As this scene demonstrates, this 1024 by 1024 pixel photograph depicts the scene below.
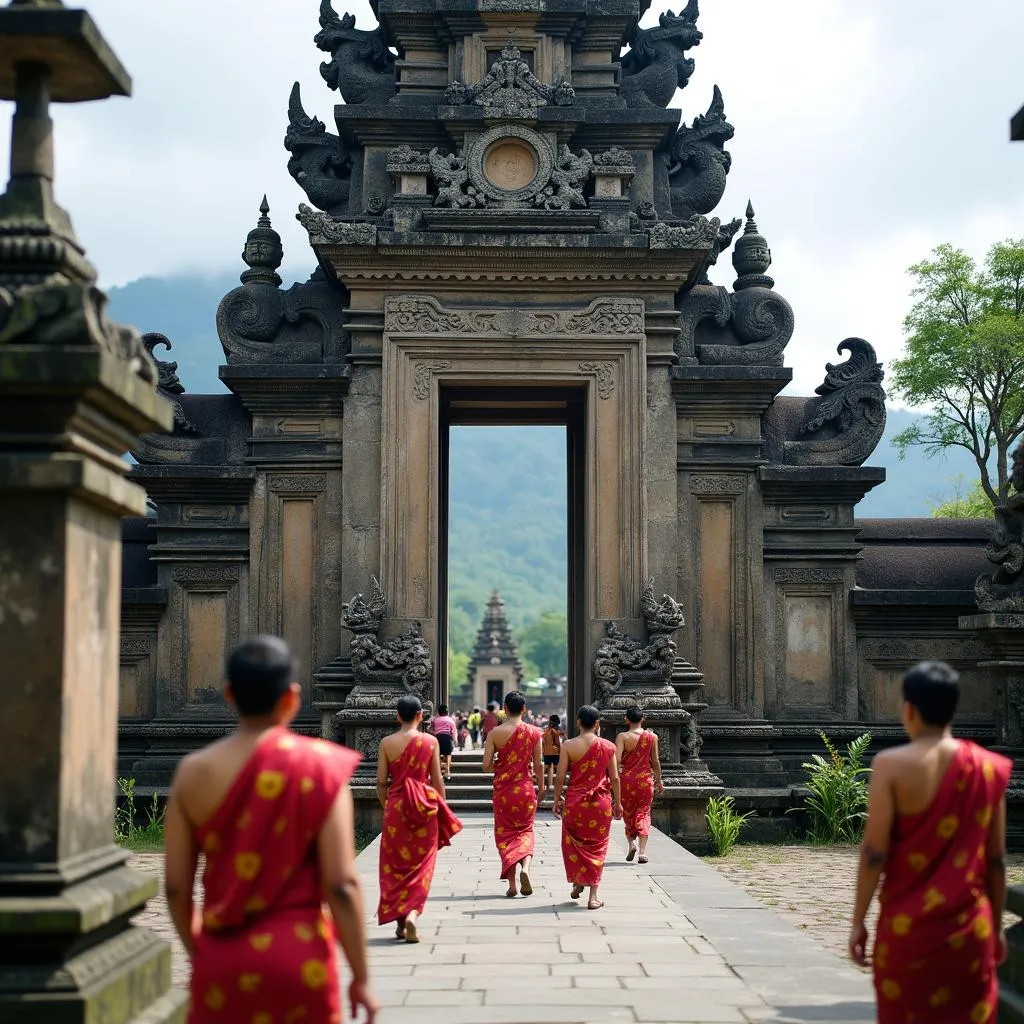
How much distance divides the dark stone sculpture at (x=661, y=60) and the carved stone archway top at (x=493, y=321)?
3.25 metres

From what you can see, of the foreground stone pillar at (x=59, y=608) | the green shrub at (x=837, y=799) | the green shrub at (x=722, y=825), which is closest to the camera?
the foreground stone pillar at (x=59, y=608)

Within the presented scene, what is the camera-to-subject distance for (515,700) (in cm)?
1155

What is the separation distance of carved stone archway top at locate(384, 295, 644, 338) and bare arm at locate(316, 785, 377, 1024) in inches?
524

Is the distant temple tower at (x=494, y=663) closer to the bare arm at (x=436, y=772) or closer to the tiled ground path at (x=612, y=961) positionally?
the tiled ground path at (x=612, y=961)

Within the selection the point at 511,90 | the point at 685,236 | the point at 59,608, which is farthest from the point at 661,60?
the point at 59,608

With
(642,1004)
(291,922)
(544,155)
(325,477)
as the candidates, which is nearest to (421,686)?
(325,477)

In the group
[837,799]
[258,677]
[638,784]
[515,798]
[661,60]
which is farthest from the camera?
[661,60]

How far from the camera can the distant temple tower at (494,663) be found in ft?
231

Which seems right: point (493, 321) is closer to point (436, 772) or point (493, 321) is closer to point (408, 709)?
point (408, 709)

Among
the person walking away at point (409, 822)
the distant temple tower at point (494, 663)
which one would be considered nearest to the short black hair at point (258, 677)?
the person walking away at point (409, 822)

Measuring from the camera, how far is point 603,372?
1744 cm

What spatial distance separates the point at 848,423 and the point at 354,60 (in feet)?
25.7

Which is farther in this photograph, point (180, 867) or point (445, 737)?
point (445, 737)

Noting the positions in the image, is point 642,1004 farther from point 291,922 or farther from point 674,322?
point 674,322
